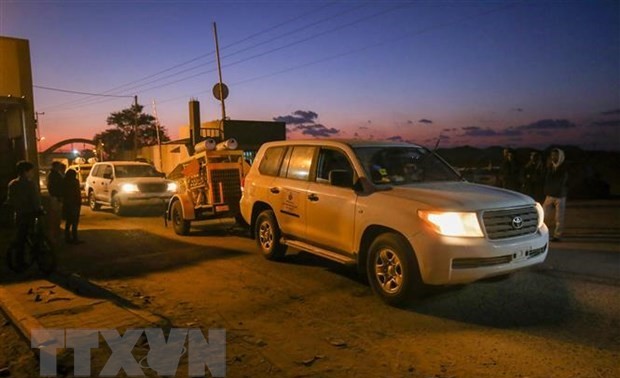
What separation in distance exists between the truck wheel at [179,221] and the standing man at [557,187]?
7.65m

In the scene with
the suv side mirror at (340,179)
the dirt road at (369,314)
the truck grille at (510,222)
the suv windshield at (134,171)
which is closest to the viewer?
the dirt road at (369,314)

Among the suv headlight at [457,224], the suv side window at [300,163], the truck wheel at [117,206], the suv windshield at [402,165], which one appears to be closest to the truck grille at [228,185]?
the suv side window at [300,163]

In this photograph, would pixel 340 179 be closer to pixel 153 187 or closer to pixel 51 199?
pixel 51 199

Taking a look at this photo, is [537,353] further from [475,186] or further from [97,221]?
[97,221]

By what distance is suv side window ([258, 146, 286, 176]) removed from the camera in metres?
7.84

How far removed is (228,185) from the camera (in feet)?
34.7

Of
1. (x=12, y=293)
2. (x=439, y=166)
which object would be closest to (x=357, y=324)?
(x=439, y=166)

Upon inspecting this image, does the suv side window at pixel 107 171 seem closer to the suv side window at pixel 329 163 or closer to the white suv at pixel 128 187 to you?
the white suv at pixel 128 187

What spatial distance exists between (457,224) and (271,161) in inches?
151

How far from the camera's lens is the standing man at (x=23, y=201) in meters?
7.17

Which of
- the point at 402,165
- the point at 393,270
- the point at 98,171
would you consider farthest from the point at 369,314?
the point at 98,171

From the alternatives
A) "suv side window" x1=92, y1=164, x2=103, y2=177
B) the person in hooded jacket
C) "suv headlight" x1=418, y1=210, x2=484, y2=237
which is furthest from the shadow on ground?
"suv side window" x1=92, y1=164, x2=103, y2=177

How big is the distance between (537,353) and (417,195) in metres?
2.03

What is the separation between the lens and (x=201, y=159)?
10617mm
